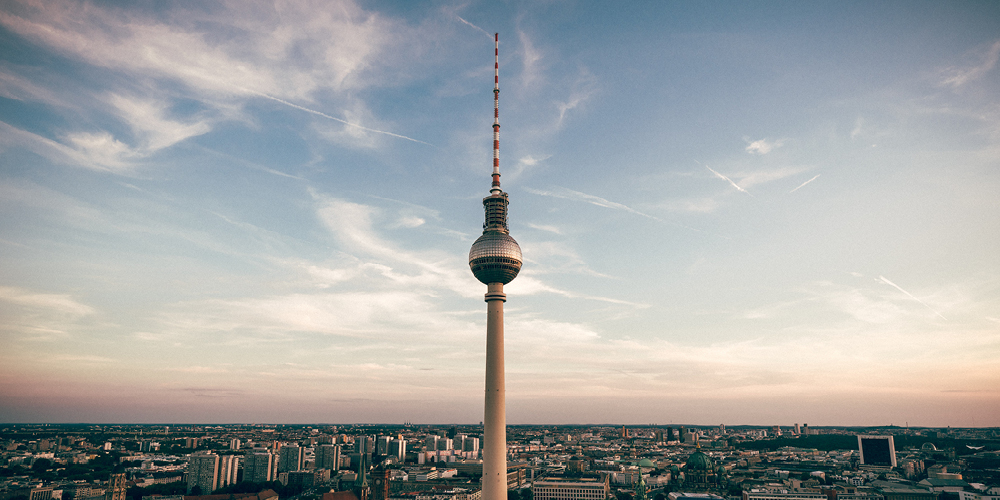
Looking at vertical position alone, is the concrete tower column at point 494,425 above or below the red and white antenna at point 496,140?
below

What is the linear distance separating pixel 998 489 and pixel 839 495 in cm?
3199

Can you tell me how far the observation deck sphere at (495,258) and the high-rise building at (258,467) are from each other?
338ft

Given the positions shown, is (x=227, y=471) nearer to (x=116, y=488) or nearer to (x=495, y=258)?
(x=116, y=488)

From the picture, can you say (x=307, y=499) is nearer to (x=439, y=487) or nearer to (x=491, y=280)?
(x=439, y=487)

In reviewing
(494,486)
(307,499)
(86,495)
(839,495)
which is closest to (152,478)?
A: (86,495)

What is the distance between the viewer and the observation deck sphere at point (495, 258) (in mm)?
109375

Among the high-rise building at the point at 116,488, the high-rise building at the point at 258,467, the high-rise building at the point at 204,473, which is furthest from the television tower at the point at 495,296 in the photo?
the high-rise building at the point at 258,467

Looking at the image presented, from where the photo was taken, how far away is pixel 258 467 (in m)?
176

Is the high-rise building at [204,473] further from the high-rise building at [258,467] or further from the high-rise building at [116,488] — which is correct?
the high-rise building at [116,488]

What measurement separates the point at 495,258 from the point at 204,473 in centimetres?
10275

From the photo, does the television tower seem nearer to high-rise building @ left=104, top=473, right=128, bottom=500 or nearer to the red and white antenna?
the red and white antenna

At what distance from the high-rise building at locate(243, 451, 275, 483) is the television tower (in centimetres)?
9777

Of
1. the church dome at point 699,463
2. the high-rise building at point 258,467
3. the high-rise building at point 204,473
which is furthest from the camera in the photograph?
the church dome at point 699,463

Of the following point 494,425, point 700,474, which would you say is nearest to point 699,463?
point 700,474
